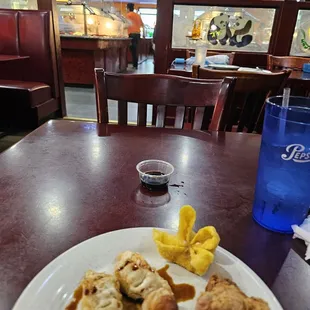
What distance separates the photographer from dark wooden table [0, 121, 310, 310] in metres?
0.46

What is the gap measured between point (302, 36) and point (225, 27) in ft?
3.14

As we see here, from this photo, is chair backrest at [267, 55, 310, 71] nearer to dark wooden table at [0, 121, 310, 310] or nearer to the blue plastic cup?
dark wooden table at [0, 121, 310, 310]

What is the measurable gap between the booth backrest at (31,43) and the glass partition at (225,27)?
5.38 ft

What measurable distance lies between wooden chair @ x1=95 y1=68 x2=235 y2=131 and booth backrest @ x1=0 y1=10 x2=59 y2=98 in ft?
9.58

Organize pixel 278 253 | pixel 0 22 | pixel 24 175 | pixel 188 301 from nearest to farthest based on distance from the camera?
pixel 188 301 < pixel 278 253 < pixel 24 175 < pixel 0 22

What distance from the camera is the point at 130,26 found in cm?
1012

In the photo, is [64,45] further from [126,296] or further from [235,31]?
[126,296]

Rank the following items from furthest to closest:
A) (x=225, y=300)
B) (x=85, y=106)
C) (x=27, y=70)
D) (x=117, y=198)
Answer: (x=85, y=106), (x=27, y=70), (x=117, y=198), (x=225, y=300)

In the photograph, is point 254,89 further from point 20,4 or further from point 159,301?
point 20,4

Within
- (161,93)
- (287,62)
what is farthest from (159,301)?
(287,62)

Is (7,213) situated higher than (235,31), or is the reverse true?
(235,31)

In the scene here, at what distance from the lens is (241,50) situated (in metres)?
3.55

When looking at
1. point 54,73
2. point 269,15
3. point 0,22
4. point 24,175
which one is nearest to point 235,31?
point 269,15

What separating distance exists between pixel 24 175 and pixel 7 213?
16 centimetres
